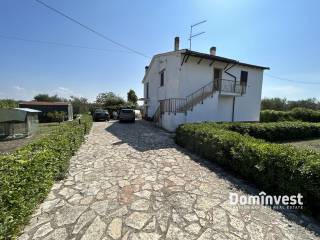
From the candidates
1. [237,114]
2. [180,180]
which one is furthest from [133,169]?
[237,114]

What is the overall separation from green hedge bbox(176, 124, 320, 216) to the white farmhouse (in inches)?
270

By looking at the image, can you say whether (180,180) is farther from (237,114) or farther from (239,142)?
(237,114)

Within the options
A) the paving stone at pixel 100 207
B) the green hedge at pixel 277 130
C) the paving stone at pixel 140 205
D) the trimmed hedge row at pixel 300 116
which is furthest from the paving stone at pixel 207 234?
the trimmed hedge row at pixel 300 116

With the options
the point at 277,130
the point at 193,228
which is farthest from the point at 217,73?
the point at 193,228

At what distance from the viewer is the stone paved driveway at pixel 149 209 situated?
3035mm

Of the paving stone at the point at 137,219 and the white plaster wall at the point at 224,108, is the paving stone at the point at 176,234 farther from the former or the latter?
the white plaster wall at the point at 224,108

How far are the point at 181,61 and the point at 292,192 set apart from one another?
461 inches

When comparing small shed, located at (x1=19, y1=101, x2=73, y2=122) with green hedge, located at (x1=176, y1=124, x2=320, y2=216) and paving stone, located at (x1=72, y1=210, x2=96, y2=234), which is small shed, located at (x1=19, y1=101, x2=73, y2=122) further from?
paving stone, located at (x1=72, y1=210, x2=96, y2=234)

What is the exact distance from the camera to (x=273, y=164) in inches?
170

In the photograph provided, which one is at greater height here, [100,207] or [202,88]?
[202,88]

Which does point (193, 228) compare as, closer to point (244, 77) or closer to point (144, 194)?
point (144, 194)

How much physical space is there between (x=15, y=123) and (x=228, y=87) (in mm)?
15620

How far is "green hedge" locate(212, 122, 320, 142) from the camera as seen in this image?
32.9 ft

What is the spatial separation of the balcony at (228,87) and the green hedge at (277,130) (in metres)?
4.74
